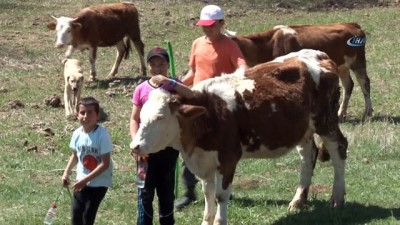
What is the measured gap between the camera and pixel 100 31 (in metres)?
21.2

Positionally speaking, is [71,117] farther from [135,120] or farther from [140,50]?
[135,120]

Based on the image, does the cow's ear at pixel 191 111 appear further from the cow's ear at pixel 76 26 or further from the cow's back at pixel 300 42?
the cow's ear at pixel 76 26

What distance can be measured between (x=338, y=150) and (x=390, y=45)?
45.6 ft

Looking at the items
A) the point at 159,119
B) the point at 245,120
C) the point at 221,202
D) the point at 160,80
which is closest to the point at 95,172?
the point at 159,119

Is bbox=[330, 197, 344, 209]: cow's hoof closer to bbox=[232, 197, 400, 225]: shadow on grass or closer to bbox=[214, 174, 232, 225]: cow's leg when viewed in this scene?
bbox=[232, 197, 400, 225]: shadow on grass

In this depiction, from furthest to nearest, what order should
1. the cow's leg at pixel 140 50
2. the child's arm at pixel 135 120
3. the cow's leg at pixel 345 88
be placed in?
1. the cow's leg at pixel 140 50
2. the cow's leg at pixel 345 88
3. the child's arm at pixel 135 120

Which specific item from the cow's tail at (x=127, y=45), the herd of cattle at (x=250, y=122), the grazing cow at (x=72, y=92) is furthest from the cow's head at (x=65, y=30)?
the herd of cattle at (x=250, y=122)

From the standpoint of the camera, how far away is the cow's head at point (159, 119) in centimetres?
830

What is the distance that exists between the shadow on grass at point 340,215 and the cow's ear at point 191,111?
1637 millimetres

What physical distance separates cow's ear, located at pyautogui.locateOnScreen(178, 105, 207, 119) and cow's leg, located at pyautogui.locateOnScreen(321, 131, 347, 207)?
1805 millimetres

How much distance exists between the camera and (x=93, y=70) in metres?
20.5

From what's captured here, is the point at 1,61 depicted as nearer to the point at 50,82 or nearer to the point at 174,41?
the point at 50,82

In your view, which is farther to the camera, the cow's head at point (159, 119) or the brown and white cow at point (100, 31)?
the brown and white cow at point (100, 31)

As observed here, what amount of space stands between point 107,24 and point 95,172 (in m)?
13.4
